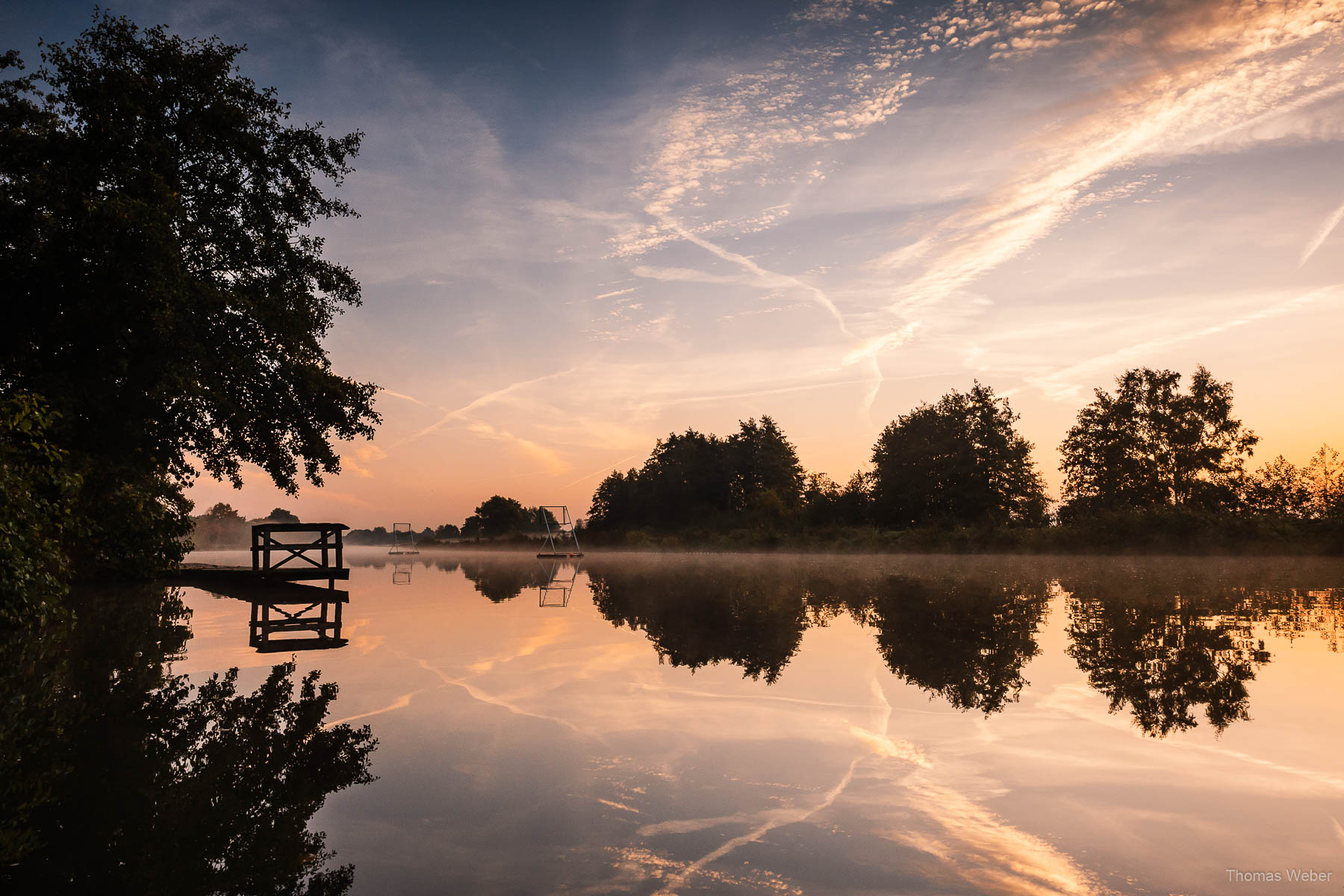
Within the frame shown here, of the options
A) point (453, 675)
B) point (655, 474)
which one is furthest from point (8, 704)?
point (655, 474)

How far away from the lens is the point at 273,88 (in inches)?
904

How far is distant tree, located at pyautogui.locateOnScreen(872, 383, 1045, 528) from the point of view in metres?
65.2

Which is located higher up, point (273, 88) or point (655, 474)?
point (273, 88)

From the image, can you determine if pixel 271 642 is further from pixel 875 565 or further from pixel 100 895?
pixel 875 565

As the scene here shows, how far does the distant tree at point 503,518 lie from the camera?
130 metres

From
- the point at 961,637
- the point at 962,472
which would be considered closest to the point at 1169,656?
the point at 961,637

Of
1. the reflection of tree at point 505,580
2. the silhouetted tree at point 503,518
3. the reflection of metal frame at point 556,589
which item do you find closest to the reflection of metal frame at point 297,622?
the reflection of tree at point 505,580

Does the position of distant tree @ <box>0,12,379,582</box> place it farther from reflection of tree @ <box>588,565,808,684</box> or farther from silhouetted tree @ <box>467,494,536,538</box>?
silhouetted tree @ <box>467,494,536,538</box>

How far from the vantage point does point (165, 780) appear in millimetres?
5273

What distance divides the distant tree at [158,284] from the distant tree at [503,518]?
106 m

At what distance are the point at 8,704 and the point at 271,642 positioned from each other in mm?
4762

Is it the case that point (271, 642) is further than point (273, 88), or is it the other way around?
point (273, 88)

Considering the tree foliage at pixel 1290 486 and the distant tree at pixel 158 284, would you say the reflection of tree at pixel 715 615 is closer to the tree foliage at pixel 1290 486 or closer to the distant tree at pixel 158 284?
the distant tree at pixel 158 284

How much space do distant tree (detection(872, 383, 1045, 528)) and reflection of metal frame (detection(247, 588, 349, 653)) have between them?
175 feet
